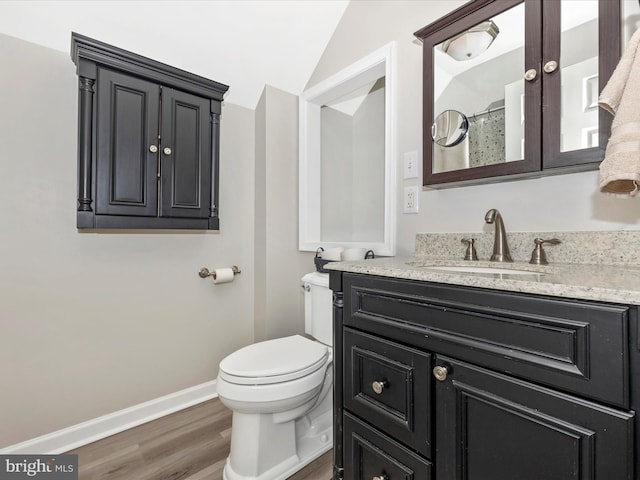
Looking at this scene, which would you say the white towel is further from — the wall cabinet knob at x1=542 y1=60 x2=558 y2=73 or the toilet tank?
the toilet tank

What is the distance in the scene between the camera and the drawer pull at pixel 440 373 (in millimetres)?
761

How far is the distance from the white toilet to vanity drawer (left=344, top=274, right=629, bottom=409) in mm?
578

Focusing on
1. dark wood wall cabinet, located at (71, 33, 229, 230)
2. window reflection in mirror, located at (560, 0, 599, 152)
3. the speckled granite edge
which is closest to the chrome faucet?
the speckled granite edge


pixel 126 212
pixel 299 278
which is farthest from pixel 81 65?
pixel 299 278

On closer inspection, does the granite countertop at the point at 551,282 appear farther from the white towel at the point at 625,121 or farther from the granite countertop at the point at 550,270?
the white towel at the point at 625,121

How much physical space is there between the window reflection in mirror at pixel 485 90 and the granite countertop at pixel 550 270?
329 mm

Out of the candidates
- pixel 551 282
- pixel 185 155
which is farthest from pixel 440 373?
pixel 185 155

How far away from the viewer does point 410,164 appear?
1490 mm

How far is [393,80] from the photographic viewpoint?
1.55 metres

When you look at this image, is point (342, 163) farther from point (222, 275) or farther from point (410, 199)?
point (222, 275)

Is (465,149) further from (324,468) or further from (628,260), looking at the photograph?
(324,468)

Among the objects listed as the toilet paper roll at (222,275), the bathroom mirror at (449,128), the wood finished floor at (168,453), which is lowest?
the wood finished floor at (168,453)

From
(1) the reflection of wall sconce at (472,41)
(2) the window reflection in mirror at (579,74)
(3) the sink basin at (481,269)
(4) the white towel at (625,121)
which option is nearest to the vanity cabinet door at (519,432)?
(3) the sink basin at (481,269)

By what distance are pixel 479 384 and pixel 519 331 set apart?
0.16m
